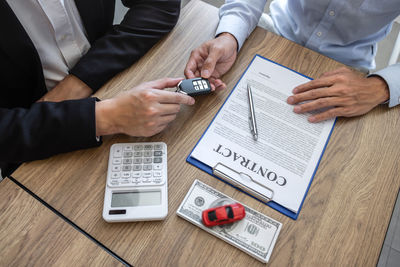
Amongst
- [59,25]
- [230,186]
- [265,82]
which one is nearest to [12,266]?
[230,186]

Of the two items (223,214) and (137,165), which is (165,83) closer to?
(137,165)

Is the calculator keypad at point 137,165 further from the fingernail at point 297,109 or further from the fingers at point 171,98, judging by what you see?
the fingernail at point 297,109

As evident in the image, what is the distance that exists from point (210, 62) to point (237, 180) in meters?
0.29

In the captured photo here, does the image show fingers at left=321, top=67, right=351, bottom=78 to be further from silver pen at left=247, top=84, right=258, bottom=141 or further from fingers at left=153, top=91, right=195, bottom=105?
fingers at left=153, top=91, right=195, bottom=105

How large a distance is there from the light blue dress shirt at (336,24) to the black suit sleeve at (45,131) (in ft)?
1.42

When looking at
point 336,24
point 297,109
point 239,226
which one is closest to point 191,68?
point 297,109

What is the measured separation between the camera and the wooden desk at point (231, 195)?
49cm

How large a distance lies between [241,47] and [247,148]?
317 millimetres

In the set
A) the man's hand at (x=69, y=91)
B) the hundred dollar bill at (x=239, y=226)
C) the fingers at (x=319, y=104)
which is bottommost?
the hundred dollar bill at (x=239, y=226)

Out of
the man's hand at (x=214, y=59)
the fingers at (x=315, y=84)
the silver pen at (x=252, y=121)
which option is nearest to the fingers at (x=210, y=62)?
the man's hand at (x=214, y=59)

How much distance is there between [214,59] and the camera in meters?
0.65

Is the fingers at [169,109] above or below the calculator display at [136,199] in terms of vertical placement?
above

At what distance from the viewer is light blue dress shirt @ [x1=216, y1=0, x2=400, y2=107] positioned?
73 centimetres

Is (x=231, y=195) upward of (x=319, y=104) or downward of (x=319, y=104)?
downward
